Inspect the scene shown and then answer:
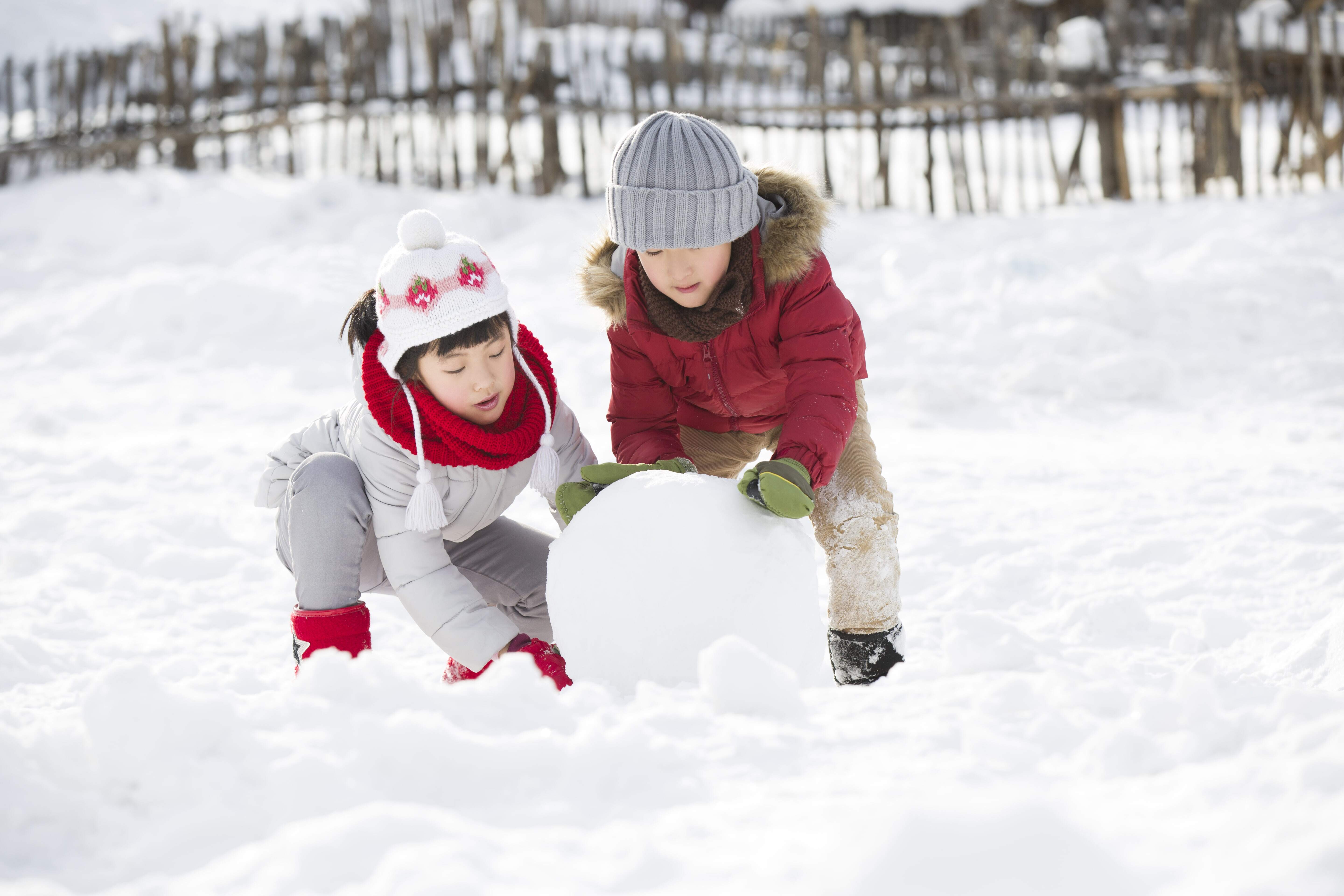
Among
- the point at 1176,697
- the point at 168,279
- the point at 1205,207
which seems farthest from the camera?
the point at 1205,207

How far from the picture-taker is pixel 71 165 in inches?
372

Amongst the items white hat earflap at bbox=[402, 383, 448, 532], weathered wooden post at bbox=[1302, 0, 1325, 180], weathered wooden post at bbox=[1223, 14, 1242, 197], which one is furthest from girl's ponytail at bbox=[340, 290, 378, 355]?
weathered wooden post at bbox=[1302, 0, 1325, 180]

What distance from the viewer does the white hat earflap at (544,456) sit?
217cm

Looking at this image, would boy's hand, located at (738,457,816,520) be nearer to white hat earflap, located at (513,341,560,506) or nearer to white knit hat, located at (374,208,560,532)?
white hat earflap, located at (513,341,560,506)

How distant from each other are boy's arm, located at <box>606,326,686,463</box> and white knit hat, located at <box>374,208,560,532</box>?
1.07 feet

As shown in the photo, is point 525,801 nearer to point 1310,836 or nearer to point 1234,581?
point 1310,836

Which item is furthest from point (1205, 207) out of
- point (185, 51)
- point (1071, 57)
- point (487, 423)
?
point (185, 51)

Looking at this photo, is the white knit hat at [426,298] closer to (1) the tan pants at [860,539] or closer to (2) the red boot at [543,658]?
(2) the red boot at [543,658]

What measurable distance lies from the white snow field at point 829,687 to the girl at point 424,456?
0.36 meters

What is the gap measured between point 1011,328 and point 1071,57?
387 cm

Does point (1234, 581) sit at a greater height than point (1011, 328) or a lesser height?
lesser

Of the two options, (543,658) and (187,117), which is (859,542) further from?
(187,117)

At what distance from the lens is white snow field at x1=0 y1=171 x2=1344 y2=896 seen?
1.07 m

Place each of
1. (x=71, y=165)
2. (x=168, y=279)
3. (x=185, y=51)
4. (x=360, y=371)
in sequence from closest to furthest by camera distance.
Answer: (x=360, y=371) → (x=168, y=279) → (x=185, y=51) → (x=71, y=165)
